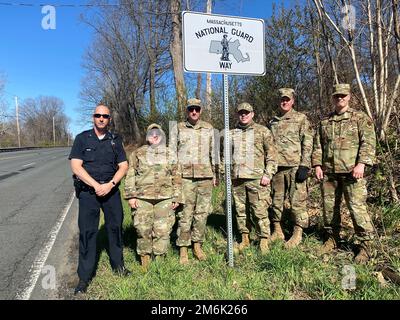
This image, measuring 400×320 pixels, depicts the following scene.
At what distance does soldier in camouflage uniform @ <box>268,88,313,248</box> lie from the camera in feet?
15.7

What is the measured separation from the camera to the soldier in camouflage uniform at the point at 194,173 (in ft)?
14.9

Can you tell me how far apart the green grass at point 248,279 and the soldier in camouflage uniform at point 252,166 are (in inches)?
14.5

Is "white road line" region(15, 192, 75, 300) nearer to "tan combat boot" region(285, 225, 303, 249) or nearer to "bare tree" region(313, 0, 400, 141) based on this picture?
"tan combat boot" region(285, 225, 303, 249)

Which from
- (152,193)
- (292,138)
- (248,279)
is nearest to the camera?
(248,279)

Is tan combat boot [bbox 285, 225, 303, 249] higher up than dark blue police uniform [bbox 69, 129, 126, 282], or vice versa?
dark blue police uniform [bbox 69, 129, 126, 282]

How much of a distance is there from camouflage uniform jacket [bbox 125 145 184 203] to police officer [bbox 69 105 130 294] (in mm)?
318

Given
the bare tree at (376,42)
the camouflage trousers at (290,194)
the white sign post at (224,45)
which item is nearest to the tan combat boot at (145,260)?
the white sign post at (224,45)

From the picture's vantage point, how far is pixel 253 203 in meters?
4.76

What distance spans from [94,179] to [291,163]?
2.70m

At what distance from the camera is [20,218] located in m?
7.22

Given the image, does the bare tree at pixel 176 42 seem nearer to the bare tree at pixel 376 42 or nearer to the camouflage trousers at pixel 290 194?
the bare tree at pixel 376 42

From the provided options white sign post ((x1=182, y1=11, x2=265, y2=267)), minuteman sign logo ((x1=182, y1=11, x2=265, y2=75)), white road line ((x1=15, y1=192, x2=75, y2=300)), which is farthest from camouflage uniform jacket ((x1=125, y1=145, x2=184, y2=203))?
white road line ((x1=15, y1=192, x2=75, y2=300))

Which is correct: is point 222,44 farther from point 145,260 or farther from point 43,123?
point 43,123

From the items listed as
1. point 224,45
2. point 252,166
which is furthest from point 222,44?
point 252,166
